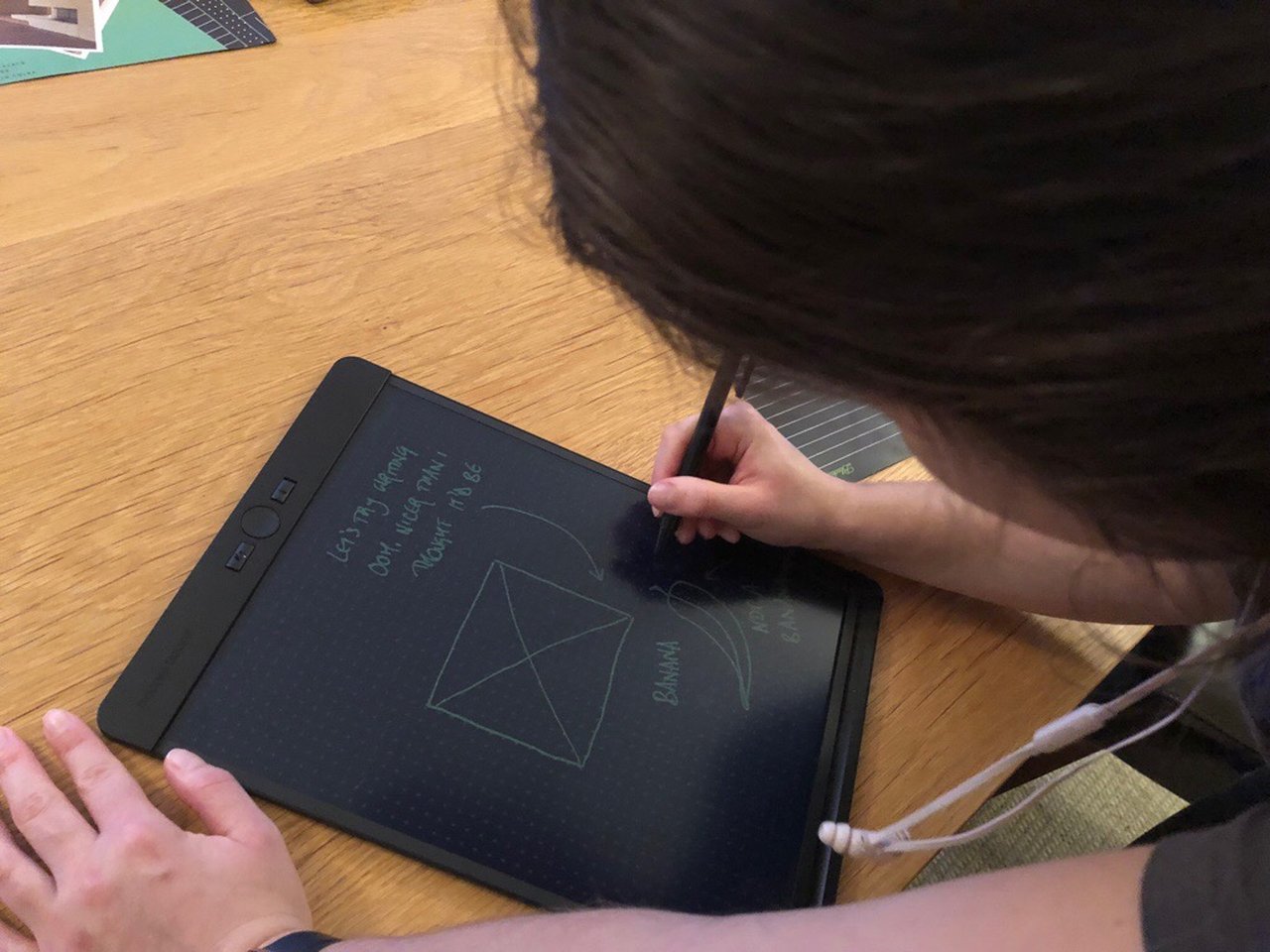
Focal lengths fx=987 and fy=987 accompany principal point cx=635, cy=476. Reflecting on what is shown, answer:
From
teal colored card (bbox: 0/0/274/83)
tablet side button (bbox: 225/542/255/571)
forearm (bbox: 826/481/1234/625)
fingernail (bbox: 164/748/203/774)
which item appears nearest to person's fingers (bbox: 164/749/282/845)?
fingernail (bbox: 164/748/203/774)

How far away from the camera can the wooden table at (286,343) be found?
0.50 meters

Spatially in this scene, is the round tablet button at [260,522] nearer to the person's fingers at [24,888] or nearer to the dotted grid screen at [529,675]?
the dotted grid screen at [529,675]

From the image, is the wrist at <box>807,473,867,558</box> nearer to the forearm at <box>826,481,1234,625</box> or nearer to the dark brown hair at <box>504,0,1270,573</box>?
the forearm at <box>826,481,1234,625</box>

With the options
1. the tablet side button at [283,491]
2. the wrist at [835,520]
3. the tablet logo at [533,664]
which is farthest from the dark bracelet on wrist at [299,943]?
the wrist at [835,520]

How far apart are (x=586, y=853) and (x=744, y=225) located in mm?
311

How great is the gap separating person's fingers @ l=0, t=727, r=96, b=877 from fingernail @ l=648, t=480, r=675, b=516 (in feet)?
1.05

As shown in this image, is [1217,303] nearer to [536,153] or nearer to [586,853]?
[536,153]

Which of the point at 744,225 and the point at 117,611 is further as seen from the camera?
the point at 117,611

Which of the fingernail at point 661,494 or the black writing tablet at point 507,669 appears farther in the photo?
the fingernail at point 661,494

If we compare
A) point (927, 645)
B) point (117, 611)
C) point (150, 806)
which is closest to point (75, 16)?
point (117, 611)

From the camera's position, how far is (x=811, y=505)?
1.93 ft

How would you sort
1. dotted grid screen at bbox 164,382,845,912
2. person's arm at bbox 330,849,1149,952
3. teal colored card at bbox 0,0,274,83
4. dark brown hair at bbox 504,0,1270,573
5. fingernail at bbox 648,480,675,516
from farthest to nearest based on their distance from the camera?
teal colored card at bbox 0,0,274,83 < fingernail at bbox 648,480,675,516 < dotted grid screen at bbox 164,382,845,912 < person's arm at bbox 330,849,1149,952 < dark brown hair at bbox 504,0,1270,573

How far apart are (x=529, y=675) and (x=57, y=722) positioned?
0.22m

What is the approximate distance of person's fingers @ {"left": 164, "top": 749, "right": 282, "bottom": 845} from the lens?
0.43m
